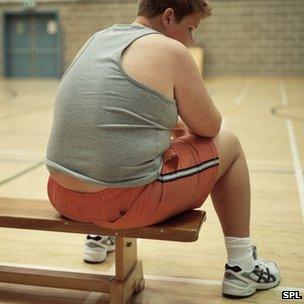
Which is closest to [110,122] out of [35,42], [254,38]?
[254,38]

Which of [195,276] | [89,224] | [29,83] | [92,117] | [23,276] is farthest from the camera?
[29,83]

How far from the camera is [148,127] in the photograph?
129cm

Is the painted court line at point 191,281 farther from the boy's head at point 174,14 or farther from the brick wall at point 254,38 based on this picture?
the brick wall at point 254,38

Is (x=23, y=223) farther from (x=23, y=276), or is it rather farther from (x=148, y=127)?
(x=148, y=127)

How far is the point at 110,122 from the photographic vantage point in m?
1.27

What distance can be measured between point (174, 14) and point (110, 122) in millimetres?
361

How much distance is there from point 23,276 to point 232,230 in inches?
26.3

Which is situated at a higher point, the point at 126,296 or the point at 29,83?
the point at 126,296

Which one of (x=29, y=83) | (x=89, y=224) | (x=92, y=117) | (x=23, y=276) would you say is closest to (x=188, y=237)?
(x=89, y=224)

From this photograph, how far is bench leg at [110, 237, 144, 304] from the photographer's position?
1.45 meters

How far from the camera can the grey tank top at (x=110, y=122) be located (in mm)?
1266

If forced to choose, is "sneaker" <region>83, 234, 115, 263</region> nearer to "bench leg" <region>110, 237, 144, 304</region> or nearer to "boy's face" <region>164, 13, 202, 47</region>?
"bench leg" <region>110, 237, 144, 304</region>

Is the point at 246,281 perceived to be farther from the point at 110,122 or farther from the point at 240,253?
the point at 110,122

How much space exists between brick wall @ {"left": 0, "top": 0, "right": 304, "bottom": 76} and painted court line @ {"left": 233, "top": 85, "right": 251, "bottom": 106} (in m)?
1.78
